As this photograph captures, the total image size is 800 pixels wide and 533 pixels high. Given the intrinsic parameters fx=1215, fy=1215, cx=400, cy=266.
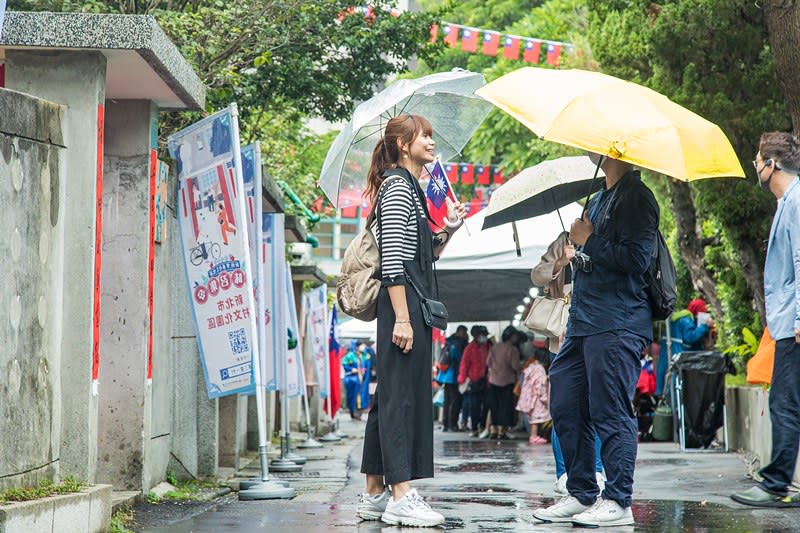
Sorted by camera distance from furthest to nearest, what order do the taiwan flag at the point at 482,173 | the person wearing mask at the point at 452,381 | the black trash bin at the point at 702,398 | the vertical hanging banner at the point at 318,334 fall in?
the taiwan flag at the point at 482,173 < the person wearing mask at the point at 452,381 < the vertical hanging banner at the point at 318,334 < the black trash bin at the point at 702,398

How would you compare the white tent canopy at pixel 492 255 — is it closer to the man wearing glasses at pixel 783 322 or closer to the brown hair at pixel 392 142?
the man wearing glasses at pixel 783 322

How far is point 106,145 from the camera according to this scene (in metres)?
7.51

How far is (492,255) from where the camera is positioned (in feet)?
47.6

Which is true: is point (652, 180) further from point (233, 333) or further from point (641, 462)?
point (233, 333)

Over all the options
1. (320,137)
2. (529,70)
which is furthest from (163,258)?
Result: (320,137)

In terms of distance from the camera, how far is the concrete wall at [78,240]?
614 cm

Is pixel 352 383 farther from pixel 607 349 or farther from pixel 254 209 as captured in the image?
pixel 607 349

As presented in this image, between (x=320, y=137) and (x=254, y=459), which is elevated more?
(x=320, y=137)

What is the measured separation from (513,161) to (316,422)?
34.5ft

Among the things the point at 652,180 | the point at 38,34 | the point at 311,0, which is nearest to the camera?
the point at 38,34

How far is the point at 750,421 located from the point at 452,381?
37.9 ft

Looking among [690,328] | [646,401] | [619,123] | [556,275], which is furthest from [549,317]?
[646,401]

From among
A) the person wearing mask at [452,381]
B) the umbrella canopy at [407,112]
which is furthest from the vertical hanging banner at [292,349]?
the person wearing mask at [452,381]

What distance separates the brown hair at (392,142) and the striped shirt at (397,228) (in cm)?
24
